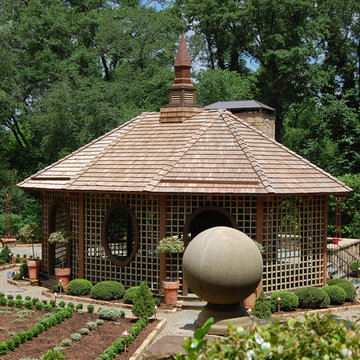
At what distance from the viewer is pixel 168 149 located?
18750mm

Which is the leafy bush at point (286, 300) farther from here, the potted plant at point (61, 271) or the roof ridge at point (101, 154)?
the roof ridge at point (101, 154)

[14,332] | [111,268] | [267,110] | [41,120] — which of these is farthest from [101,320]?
[41,120]

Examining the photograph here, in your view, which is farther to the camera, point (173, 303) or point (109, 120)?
point (109, 120)

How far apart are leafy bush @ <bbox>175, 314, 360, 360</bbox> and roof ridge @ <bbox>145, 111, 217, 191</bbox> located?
10830mm

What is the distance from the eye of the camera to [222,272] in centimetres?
884

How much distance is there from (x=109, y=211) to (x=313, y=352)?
1310 cm

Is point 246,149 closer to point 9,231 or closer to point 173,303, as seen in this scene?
point 173,303

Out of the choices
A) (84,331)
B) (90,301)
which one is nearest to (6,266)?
(90,301)

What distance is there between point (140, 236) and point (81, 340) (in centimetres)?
534

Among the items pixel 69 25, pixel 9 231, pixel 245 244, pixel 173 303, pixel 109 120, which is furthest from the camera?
pixel 69 25

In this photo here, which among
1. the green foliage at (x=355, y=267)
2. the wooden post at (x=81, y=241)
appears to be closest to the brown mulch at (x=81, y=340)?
the wooden post at (x=81, y=241)

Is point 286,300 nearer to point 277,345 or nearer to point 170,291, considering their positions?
point 170,291

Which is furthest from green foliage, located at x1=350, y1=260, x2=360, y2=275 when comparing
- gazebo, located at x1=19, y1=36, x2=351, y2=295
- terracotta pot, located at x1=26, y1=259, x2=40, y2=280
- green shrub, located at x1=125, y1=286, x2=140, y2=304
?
terracotta pot, located at x1=26, y1=259, x2=40, y2=280

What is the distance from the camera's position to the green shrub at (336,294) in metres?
16.5
